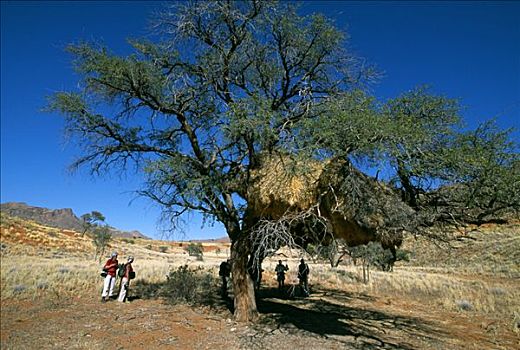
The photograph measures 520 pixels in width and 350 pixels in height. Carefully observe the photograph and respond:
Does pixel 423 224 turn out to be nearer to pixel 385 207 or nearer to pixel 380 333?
pixel 385 207

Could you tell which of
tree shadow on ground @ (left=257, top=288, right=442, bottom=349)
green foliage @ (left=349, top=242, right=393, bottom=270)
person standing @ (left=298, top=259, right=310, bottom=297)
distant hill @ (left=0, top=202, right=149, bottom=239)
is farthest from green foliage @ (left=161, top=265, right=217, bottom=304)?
distant hill @ (left=0, top=202, right=149, bottom=239)

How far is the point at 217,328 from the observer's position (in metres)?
9.51

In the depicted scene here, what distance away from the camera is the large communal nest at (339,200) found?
7.18m

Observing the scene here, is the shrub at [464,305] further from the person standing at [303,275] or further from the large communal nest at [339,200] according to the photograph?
the large communal nest at [339,200]

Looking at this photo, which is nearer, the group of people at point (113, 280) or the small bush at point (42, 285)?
the group of people at point (113, 280)

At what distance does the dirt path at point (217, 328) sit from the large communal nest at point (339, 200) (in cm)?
301

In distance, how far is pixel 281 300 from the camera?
14812 mm

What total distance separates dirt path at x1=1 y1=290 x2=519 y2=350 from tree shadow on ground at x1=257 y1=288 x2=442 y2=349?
0.09 feet

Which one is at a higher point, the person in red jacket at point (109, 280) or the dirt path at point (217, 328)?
the person in red jacket at point (109, 280)

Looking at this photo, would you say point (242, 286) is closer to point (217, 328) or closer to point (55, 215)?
point (217, 328)

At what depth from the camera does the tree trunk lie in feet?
33.1

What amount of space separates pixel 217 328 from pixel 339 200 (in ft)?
16.6

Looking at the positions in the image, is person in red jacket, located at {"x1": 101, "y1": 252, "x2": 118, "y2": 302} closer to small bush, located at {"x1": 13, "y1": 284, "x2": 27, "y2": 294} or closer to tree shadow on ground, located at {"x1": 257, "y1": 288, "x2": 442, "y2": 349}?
small bush, located at {"x1": 13, "y1": 284, "x2": 27, "y2": 294}

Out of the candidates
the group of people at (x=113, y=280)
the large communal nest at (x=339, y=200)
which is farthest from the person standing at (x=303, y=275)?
the large communal nest at (x=339, y=200)
